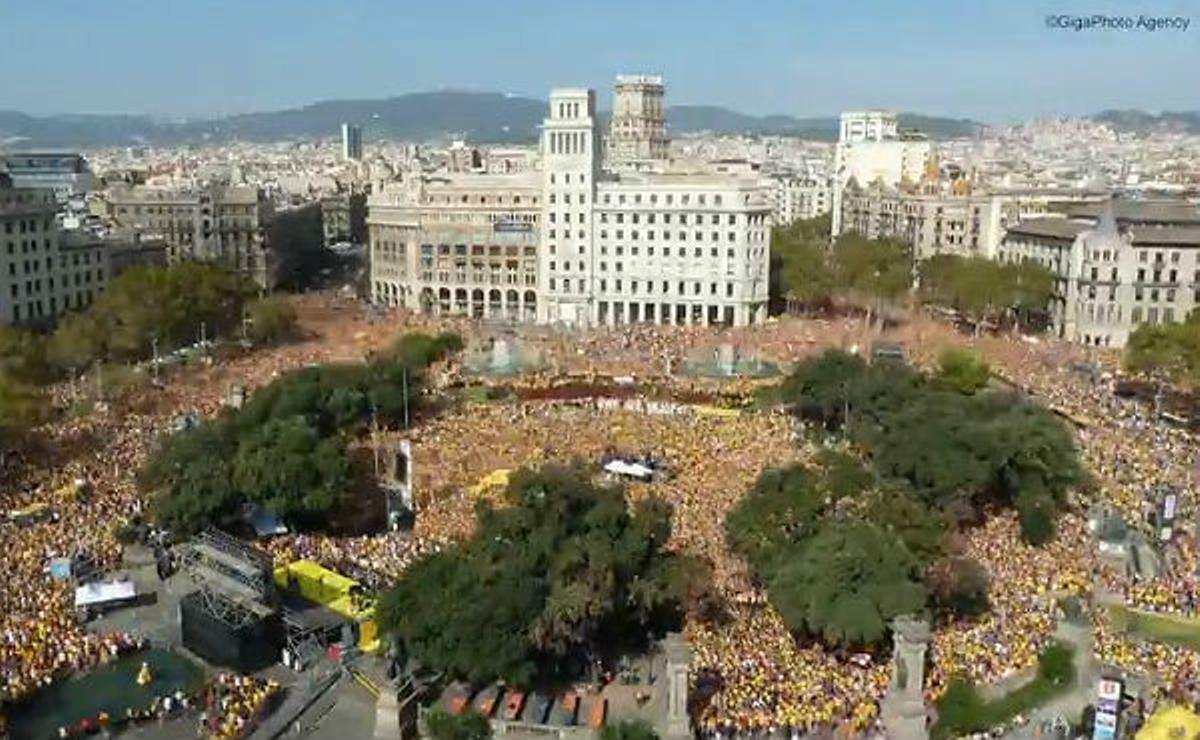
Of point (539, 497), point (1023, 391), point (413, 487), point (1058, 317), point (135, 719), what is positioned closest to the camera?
point (135, 719)

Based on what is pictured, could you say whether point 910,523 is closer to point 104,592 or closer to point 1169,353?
point 104,592

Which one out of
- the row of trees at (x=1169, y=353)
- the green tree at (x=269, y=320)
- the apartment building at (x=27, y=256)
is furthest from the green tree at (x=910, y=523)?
the apartment building at (x=27, y=256)

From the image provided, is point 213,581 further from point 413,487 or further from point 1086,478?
point 1086,478

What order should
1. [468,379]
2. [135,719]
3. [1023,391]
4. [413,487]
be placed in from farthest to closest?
[468,379], [1023,391], [413,487], [135,719]

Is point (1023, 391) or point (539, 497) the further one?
point (1023, 391)

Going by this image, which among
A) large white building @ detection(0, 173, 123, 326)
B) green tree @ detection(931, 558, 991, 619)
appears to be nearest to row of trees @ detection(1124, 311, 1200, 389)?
green tree @ detection(931, 558, 991, 619)

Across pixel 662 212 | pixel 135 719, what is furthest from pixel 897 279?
pixel 135 719

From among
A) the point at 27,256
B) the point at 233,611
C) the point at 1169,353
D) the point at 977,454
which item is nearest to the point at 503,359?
the point at 977,454
